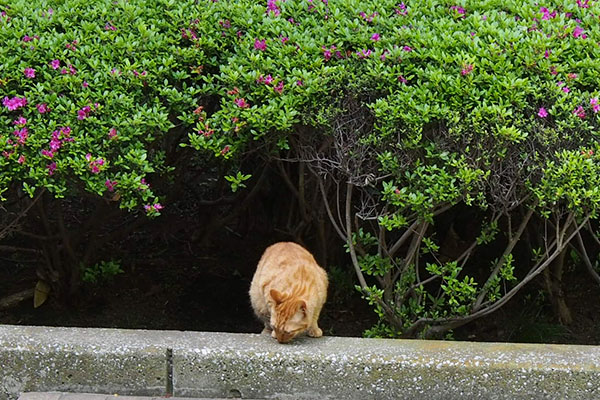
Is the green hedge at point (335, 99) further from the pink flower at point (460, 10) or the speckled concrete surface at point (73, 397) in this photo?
the speckled concrete surface at point (73, 397)

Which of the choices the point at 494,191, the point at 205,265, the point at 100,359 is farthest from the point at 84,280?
the point at 494,191

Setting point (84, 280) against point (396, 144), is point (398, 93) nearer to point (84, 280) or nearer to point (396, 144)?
point (396, 144)

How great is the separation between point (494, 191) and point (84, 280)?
9.78 ft

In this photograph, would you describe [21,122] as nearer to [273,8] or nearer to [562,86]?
[273,8]

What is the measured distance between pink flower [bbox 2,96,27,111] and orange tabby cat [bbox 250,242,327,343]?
1.60 meters

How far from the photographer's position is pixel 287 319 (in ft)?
13.6

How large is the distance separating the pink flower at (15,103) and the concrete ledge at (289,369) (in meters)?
1.19

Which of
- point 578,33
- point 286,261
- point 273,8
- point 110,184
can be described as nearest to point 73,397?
point 110,184

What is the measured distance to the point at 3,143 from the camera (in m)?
4.09

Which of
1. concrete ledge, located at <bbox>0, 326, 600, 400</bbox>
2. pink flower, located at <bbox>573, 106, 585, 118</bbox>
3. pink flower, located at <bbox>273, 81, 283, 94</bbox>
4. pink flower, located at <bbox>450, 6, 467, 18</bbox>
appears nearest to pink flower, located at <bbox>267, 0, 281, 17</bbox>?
pink flower, located at <bbox>273, 81, 283, 94</bbox>

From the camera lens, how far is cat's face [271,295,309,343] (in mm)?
4145


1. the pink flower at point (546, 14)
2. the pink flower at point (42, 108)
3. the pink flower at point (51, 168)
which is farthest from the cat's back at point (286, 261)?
the pink flower at point (546, 14)

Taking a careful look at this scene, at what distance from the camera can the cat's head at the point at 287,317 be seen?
4.14m

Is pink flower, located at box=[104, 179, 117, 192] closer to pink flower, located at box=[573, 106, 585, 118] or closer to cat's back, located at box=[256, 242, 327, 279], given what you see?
cat's back, located at box=[256, 242, 327, 279]
